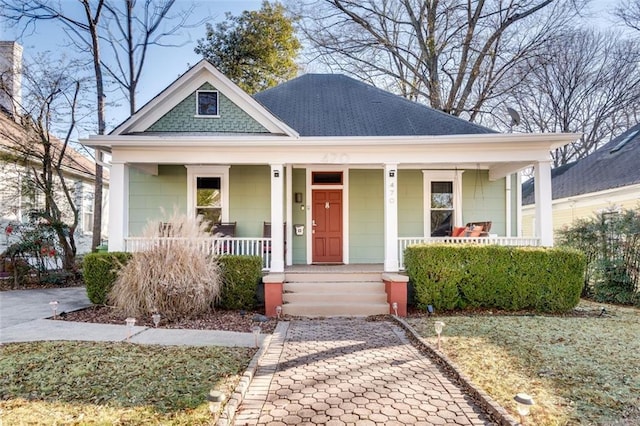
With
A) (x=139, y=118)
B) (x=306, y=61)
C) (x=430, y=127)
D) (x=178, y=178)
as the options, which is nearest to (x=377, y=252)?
(x=430, y=127)

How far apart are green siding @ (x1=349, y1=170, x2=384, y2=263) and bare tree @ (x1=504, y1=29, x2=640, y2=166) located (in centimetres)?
1273

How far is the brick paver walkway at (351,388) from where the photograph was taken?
3.06 meters

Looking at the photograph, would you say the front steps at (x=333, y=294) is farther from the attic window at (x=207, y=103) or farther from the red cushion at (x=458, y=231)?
the attic window at (x=207, y=103)

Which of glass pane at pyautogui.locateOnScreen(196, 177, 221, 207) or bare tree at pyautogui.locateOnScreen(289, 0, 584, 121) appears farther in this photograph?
bare tree at pyautogui.locateOnScreen(289, 0, 584, 121)

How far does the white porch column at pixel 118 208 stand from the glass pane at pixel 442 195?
7.13 m

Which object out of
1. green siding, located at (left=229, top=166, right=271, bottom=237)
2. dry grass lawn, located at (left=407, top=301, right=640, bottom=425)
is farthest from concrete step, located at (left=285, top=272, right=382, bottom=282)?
green siding, located at (left=229, top=166, right=271, bottom=237)

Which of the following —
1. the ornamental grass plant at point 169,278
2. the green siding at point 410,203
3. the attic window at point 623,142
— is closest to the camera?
the ornamental grass plant at point 169,278

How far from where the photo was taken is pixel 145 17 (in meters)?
15.6

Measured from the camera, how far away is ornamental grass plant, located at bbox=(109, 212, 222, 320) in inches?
247

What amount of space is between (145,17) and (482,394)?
1753cm

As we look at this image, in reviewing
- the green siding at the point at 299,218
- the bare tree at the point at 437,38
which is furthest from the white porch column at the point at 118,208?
the bare tree at the point at 437,38

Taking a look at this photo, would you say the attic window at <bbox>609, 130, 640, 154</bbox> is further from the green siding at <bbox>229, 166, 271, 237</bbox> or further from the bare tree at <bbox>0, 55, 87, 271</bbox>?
the bare tree at <bbox>0, 55, 87, 271</bbox>

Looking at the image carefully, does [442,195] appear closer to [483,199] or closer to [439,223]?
[439,223]

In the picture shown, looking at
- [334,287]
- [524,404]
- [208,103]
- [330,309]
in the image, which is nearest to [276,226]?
[334,287]
